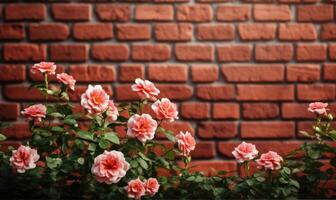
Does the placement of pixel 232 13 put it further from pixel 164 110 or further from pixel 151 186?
pixel 151 186

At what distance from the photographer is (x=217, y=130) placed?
1743 millimetres

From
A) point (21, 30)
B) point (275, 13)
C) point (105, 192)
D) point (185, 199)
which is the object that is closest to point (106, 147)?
point (105, 192)

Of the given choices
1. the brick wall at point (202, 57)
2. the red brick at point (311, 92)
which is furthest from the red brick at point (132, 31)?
the red brick at point (311, 92)

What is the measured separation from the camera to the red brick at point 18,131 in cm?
171

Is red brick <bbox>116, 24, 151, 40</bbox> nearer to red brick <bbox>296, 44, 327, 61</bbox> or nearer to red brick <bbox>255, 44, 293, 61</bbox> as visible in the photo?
red brick <bbox>255, 44, 293, 61</bbox>

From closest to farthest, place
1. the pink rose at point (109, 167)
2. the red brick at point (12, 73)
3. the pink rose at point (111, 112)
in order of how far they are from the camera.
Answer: the pink rose at point (109, 167), the pink rose at point (111, 112), the red brick at point (12, 73)

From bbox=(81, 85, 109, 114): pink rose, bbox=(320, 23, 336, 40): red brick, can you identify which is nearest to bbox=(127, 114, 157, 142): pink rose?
bbox=(81, 85, 109, 114): pink rose

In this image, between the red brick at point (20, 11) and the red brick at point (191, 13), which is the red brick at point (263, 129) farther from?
the red brick at point (20, 11)

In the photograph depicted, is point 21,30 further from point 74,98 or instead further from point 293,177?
point 293,177

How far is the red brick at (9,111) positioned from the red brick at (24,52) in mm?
184

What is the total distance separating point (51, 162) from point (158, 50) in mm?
622

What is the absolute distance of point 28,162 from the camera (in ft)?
4.50

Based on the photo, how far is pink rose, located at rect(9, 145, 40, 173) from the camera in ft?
4.50

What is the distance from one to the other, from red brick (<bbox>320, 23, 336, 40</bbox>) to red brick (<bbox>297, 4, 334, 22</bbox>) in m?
0.03
